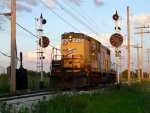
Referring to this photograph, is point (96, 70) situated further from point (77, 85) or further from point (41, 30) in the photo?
point (41, 30)

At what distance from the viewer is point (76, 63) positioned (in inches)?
1358

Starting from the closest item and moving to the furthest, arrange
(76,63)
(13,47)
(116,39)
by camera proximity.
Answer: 1. (116,39)
2. (13,47)
3. (76,63)

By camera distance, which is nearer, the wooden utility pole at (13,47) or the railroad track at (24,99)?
the railroad track at (24,99)

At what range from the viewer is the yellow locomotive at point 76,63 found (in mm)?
33188

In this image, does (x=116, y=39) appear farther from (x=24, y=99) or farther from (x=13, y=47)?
(x=24, y=99)

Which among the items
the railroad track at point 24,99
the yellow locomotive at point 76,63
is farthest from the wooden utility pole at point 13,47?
the railroad track at point 24,99

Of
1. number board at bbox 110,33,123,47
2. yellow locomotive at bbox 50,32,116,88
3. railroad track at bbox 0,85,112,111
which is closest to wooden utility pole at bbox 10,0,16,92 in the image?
yellow locomotive at bbox 50,32,116,88

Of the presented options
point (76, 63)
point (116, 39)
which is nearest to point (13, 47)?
point (76, 63)

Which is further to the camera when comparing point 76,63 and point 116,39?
point 76,63

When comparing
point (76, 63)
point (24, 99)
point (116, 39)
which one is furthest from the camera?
point (76, 63)

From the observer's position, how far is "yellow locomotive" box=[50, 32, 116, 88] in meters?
33.2

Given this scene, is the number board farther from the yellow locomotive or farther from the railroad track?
the railroad track

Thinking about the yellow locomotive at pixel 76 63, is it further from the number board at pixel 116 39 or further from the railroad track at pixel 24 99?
the railroad track at pixel 24 99

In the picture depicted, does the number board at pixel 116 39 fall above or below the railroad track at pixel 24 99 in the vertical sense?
above
